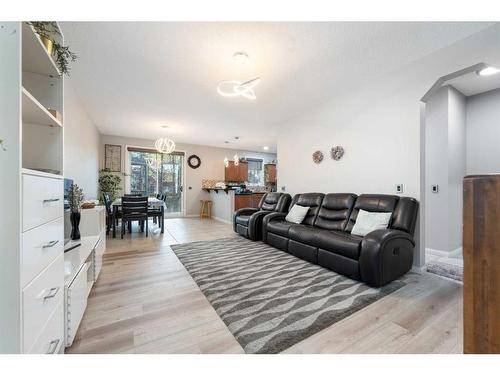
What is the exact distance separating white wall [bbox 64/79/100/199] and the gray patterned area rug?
89.8 inches

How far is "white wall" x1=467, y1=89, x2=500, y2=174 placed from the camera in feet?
10.3

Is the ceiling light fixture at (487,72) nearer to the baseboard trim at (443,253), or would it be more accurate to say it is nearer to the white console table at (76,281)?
the baseboard trim at (443,253)

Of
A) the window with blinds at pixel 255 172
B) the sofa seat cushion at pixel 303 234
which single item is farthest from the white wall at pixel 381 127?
the window with blinds at pixel 255 172

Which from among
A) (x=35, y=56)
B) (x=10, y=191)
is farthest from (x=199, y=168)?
(x=10, y=191)

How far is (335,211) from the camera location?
3.20 m

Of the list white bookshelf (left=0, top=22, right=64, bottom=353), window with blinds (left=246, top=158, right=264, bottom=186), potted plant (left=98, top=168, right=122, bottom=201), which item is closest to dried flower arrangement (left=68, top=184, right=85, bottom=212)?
white bookshelf (left=0, top=22, right=64, bottom=353)

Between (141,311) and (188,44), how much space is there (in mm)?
2638

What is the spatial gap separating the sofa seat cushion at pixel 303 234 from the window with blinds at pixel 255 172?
19.7 ft

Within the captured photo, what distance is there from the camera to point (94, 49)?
7.54ft

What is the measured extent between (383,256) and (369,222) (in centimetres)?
56

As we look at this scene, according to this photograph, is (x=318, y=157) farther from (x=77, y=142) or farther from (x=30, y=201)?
(x=77, y=142)

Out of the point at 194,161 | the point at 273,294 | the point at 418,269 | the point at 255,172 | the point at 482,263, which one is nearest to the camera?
the point at 482,263

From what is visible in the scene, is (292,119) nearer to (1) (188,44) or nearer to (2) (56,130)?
(1) (188,44)

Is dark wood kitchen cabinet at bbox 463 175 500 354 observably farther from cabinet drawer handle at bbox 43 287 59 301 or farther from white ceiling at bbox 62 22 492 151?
white ceiling at bbox 62 22 492 151
